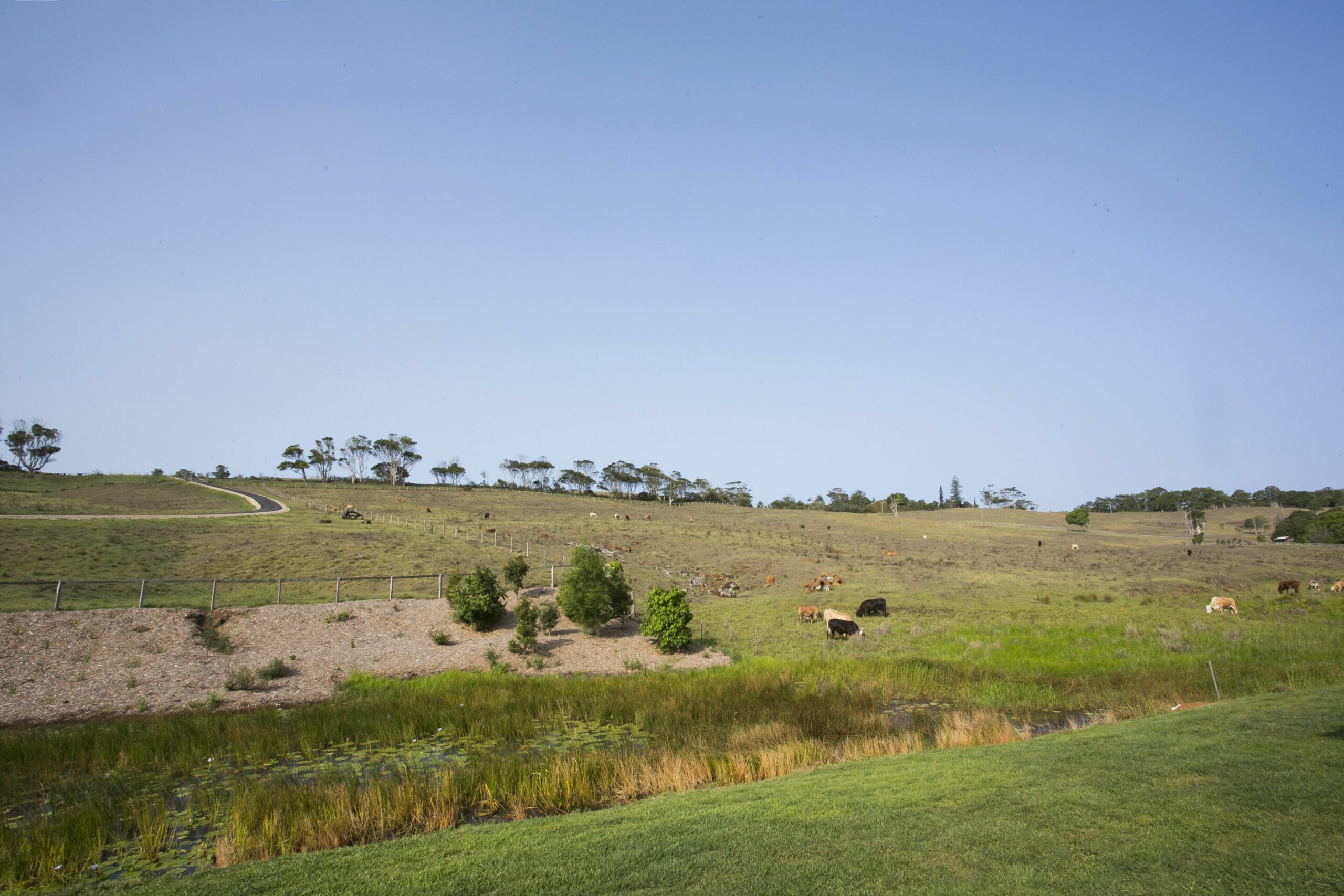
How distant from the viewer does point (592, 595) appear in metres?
29.7

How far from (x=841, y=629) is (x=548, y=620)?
1210 cm

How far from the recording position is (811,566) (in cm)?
→ 4894

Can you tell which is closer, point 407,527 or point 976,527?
point 407,527

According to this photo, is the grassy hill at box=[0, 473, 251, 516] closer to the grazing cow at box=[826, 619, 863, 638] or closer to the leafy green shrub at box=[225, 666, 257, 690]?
the leafy green shrub at box=[225, 666, 257, 690]

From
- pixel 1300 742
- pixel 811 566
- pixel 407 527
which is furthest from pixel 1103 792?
pixel 407 527

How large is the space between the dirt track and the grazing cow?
16.3 ft

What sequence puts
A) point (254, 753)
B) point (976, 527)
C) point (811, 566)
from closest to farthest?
point (254, 753), point (811, 566), point (976, 527)

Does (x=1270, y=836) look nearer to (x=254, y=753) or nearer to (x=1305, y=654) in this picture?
(x=254, y=753)

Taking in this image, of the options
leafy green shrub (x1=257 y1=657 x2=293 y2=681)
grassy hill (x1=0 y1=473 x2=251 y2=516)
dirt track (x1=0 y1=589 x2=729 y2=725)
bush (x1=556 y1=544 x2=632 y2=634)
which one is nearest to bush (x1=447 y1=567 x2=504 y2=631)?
dirt track (x1=0 y1=589 x2=729 y2=725)

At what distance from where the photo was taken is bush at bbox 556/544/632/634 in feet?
97.8

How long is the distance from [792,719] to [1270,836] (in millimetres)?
10499

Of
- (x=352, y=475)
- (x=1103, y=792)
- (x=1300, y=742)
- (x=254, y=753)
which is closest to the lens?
(x=1103, y=792)

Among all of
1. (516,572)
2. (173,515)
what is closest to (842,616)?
(516,572)

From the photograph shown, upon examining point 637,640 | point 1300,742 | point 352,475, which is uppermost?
point 352,475
